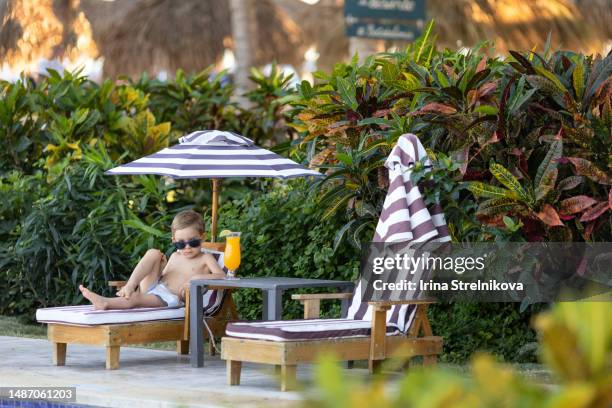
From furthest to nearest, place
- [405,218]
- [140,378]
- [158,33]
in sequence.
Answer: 1. [158,33]
2. [405,218]
3. [140,378]

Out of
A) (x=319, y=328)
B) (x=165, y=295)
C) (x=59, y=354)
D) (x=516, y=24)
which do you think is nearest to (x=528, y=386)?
(x=319, y=328)

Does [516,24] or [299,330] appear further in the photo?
[516,24]

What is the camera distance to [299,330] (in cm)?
619

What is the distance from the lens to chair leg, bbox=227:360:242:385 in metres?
6.47

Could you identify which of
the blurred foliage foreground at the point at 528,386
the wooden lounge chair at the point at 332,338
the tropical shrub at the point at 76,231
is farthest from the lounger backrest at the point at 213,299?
the blurred foliage foreground at the point at 528,386

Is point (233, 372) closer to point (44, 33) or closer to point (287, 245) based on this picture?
point (287, 245)

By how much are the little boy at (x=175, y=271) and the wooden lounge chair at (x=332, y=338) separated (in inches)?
36.9

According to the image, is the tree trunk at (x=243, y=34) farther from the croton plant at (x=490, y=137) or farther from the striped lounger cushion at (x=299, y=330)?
the striped lounger cushion at (x=299, y=330)

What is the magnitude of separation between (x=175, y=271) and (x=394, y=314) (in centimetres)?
158

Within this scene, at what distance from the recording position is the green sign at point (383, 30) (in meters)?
13.3

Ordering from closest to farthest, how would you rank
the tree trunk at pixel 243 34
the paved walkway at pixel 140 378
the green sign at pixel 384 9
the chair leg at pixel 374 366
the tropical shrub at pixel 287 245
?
the paved walkway at pixel 140 378
the chair leg at pixel 374 366
the tropical shrub at pixel 287 245
the green sign at pixel 384 9
the tree trunk at pixel 243 34

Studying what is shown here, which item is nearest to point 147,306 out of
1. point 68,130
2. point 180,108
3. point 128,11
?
point 68,130

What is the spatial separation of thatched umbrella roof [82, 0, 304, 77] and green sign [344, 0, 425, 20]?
1269 centimetres

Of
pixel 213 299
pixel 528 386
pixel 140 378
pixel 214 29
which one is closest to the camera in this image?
pixel 528 386
